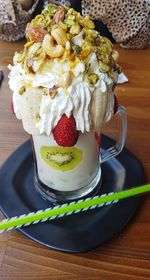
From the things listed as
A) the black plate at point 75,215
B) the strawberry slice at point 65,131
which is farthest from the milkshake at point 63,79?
the black plate at point 75,215

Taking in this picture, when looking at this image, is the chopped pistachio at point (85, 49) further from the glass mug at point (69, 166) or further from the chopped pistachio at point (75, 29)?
the glass mug at point (69, 166)

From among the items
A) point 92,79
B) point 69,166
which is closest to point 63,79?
point 92,79

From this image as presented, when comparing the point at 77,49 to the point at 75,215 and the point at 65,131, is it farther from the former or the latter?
the point at 75,215

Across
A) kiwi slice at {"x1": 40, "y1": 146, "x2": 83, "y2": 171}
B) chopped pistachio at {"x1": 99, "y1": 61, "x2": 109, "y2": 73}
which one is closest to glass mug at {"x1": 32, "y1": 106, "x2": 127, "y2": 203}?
kiwi slice at {"x1": 40, "y1": 146, "x2": 83, "y2": 171}

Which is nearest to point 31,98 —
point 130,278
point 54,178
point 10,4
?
point 54,178

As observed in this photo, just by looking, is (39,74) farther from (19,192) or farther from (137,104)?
(137,104)

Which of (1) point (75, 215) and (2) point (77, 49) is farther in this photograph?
(1) point (75, 215)

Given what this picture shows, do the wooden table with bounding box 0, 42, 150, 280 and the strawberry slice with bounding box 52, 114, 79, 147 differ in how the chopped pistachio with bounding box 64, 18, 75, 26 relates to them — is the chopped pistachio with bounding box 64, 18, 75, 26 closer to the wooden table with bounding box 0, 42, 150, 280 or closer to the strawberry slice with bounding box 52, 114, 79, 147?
the strawberry slice with bounding box 52, 114, 79, 147
